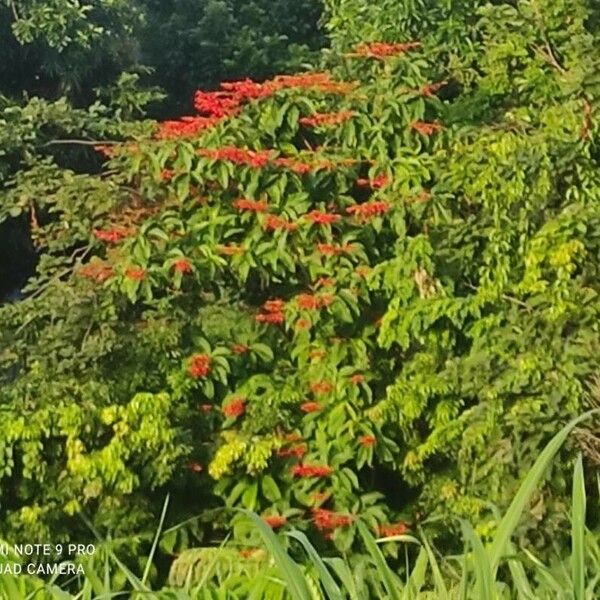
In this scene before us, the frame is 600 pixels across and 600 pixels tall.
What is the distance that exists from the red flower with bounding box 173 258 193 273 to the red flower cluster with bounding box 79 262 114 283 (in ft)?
0.92

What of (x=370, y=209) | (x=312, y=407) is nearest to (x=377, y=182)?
(x=370, y=209)

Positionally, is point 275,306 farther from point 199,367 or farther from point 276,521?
point 276,521

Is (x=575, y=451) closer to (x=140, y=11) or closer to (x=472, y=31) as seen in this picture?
(x=472, y=31)

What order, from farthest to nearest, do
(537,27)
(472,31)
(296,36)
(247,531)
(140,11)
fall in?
(296,36) → (140,11) → (472,31) → (537,27) → (247,531)

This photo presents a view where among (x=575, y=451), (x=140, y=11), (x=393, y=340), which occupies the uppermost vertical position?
(x=140, y=11)

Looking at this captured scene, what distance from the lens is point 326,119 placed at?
5125 millimetres

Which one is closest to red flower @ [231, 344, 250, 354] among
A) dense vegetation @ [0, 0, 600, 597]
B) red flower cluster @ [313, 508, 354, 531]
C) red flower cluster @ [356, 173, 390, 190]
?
dense vegetation @ [0, 0, 600, 597]

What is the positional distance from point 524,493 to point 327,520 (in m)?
3.40

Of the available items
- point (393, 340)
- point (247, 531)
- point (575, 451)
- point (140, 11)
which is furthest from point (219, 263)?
point (140, 11)

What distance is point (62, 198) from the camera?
536 cm

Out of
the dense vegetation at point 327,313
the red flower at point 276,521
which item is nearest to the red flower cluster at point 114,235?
the dense vegetation at point 327,313

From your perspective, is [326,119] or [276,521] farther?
[326,119]

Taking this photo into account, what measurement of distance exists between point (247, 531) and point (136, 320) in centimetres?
110

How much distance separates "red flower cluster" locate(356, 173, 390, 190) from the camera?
16.4ft
